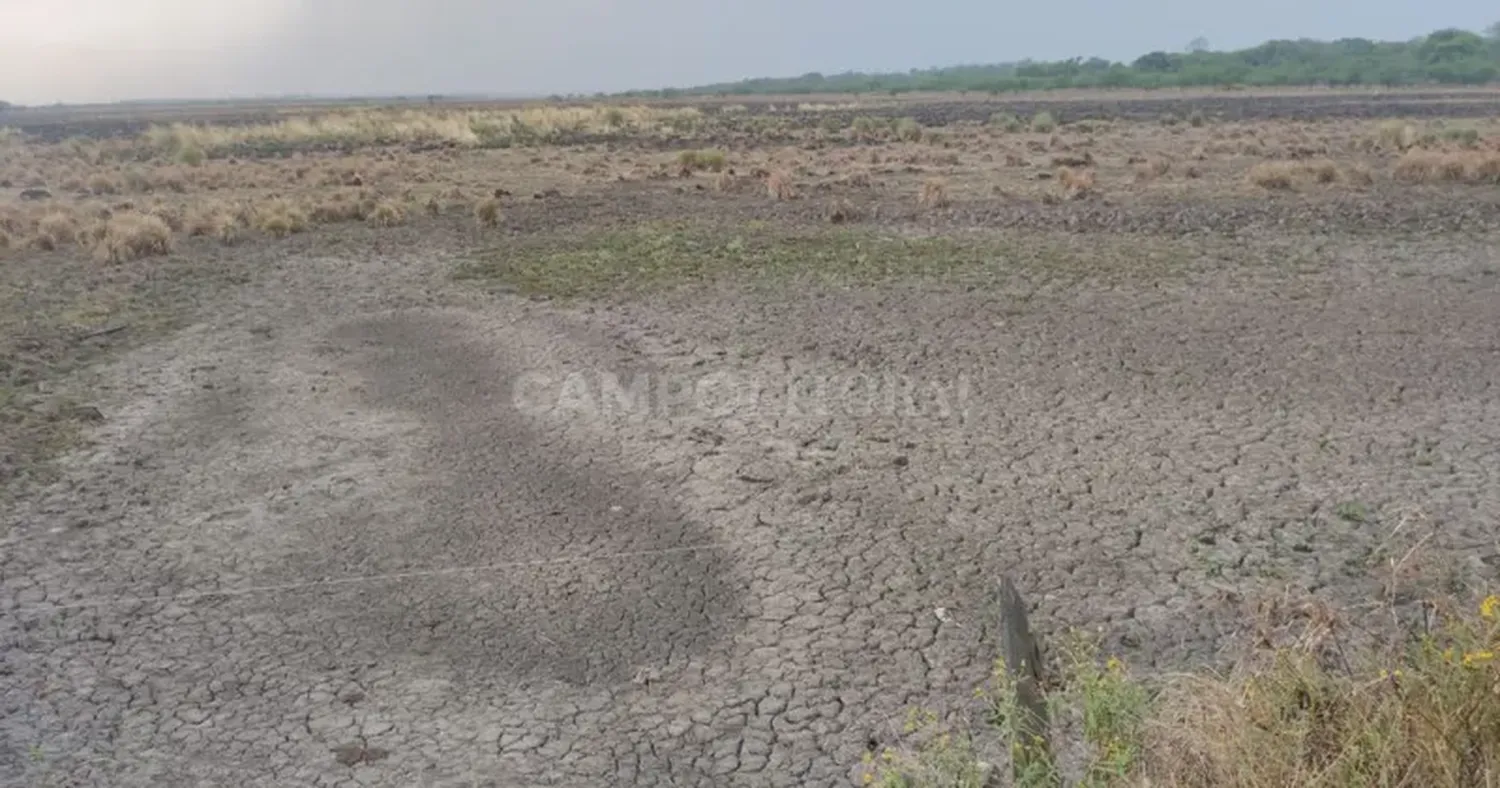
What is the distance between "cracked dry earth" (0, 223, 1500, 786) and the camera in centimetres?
487

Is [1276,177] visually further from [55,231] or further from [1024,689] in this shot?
[55,231]

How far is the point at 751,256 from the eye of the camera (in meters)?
15.1

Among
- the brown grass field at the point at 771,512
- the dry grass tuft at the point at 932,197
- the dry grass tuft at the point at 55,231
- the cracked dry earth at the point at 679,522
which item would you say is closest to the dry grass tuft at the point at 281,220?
the dry grass tuft at the point at 55,231

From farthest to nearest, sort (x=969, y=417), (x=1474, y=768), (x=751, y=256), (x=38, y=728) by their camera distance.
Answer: (x=751, y=256) → (x=969, y=417) → (x=38, y=728) → (x=1474, y=768)

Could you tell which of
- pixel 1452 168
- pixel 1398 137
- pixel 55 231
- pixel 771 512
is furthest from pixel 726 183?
pixel 1398 137

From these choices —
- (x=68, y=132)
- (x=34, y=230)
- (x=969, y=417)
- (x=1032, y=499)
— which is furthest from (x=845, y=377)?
(x=68, y=132)

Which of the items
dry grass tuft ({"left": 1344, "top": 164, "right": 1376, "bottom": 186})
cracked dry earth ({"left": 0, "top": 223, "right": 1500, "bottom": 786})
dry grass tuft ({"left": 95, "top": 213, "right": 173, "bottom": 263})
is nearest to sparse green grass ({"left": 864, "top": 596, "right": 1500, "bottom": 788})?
cracked dry earth ({"left": 0, "top": 223, "right": 1500, "bottom": 786})

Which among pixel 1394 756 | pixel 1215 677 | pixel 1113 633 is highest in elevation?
pixel 1394 756

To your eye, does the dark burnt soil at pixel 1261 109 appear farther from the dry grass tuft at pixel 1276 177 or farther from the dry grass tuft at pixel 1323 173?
the dry grass tuft at pixel 1276 177

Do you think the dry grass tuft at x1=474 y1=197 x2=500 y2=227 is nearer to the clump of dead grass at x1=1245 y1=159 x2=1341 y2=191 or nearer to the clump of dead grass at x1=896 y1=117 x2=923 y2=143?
the clump of dead grass at x1=1245 y1=159 x2=1341 y2=191

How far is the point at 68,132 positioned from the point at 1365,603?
82.9 metres

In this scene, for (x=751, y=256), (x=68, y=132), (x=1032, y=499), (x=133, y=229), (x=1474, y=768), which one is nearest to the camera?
(x=1474, y=768)

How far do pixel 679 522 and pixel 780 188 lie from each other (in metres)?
16.3

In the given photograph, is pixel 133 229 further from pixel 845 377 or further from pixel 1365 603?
pixel 1365 603
